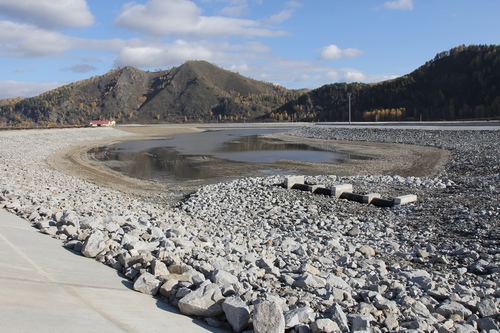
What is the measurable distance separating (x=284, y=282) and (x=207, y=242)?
2.56 m

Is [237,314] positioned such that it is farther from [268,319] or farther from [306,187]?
[306,187]

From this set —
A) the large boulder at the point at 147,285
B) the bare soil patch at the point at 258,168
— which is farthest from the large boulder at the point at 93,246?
the bare soil patch at the point at 258,168

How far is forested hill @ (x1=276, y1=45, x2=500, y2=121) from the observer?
87.0m

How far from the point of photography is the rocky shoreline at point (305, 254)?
480 centimetres

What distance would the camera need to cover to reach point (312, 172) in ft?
81.4

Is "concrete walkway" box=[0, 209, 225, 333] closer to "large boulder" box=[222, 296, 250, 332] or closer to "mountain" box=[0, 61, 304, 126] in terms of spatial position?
"large boulder" box=[222, 296, 250, 332]

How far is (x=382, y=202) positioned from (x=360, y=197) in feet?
2.74

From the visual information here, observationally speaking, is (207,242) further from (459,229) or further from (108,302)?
(459,229)

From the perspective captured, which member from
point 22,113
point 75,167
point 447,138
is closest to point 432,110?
point 447,138

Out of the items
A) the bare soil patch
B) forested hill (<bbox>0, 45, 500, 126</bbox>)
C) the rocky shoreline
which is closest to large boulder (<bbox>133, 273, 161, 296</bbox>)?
the rocky shoreline

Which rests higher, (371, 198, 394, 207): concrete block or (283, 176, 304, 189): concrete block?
(283, 176, 304, 189): concrete block

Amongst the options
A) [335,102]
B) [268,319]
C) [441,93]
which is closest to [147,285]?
[268,319]

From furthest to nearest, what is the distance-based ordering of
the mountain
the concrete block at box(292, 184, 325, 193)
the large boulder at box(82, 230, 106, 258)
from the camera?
the mountain < the concrete block at box(292, 184, 325, 193) < the large boulder at box(82, 230, 106, 258)

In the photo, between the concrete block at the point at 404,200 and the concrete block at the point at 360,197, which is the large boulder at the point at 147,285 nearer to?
the concrete block at the point at 404,200
